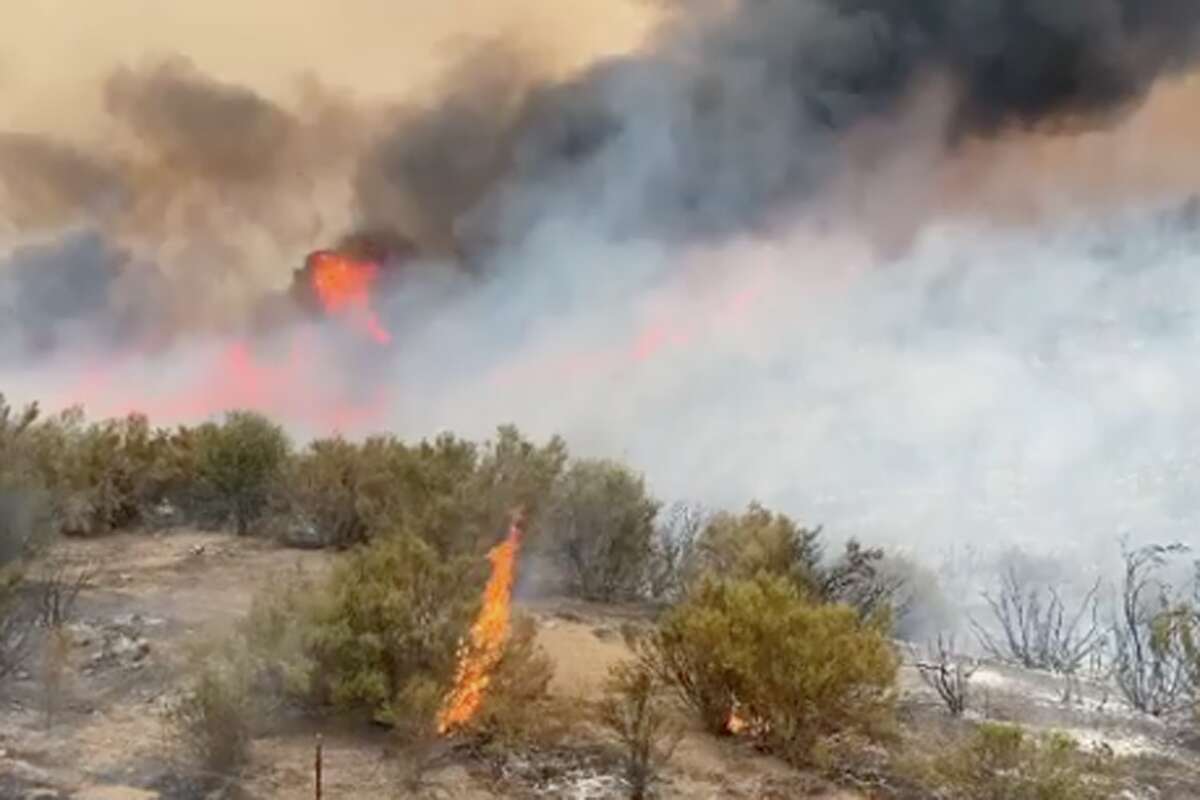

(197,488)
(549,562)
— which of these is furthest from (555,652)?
(197,488)

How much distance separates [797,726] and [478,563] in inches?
189

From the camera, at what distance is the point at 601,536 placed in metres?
21.0

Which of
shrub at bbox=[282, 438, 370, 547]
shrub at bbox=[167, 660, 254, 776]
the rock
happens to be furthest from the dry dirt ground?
shrub at bbox=[282, 438, 370, 547]

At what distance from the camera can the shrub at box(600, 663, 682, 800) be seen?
1085cm

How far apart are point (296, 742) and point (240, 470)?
1390 cm

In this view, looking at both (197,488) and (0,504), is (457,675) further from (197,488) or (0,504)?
(197,488)

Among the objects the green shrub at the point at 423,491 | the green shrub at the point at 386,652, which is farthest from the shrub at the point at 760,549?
the green shrub at the point at 386,652

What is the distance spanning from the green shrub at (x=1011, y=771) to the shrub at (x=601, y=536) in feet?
33.0

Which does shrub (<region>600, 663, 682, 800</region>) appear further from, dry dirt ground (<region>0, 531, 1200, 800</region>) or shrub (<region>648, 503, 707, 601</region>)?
shrub (<region>648, 503, 707, 601</region>)

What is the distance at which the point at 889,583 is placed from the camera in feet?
67.9

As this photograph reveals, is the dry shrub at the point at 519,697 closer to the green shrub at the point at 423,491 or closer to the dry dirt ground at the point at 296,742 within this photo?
the dry dirt ground at the point at 296,742

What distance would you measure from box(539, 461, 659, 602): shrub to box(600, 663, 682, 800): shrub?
8065mm

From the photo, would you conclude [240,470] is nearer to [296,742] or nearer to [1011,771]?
[296,742]

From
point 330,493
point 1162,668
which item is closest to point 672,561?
point 330,493
